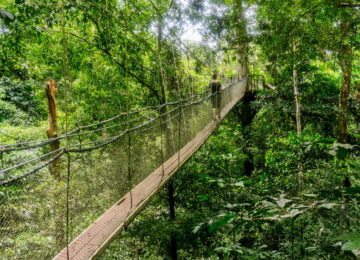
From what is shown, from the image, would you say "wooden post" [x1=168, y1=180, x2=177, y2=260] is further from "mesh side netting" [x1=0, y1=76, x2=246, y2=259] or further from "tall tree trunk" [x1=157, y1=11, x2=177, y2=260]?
"mesh side netting" [x1=0, y1=76, x2=246, y2=259]

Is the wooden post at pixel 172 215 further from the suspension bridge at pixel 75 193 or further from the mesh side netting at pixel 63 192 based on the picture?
the mesh side netting at pixel 63 192

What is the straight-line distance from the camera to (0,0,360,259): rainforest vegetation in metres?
0.99

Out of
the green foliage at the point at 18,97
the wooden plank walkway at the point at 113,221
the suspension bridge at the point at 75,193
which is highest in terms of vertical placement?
the green foliage at the point at 18,97

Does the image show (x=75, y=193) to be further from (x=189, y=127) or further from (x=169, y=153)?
(x=189, y=127)

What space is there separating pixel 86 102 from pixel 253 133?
3.67 metres

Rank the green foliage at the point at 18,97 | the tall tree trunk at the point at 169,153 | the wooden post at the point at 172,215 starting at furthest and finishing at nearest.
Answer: the green foliage at the point at 18,97
the wooden post at the point at 172,215
the tall tree trunk at the point at 169,153

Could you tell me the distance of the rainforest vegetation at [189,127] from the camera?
3.25 feet

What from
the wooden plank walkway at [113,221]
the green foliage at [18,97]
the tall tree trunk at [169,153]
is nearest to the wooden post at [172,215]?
the tall tree trunk at [169,153]

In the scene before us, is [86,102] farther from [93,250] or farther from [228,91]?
[93,250]

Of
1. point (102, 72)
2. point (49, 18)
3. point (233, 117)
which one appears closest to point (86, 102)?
point (102, 72)

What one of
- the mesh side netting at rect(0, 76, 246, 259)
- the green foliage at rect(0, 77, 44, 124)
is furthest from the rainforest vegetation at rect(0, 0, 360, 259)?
the green foliage at rect(0, 77, 44, 124)

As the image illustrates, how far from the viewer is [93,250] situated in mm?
1193

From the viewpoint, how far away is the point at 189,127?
3162 millimetres

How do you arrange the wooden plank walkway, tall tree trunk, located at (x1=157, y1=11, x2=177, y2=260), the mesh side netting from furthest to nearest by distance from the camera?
tall tree trunk, located at (x1=157, y1=11, x2=177, y2=260), the wooden plank walkway, the mesh side netting
